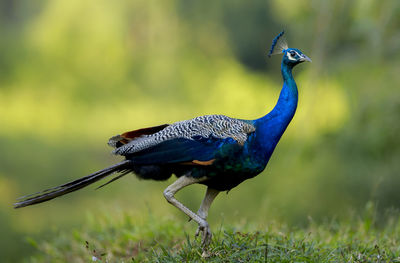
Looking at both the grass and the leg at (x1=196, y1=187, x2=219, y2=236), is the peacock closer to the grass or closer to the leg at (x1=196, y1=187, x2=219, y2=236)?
the leg at (x1=196, y1=187, x2=219, y2=236)

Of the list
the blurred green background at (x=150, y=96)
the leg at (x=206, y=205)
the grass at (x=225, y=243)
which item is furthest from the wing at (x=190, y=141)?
the blurred green background at (x=150, y=96)

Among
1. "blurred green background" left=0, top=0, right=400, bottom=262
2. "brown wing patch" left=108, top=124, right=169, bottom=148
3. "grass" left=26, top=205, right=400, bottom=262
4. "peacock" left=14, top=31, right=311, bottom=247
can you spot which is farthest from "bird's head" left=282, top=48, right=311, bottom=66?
"blurred green background" left=0, top=0, right=400, bottom=262

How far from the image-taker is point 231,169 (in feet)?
10.4

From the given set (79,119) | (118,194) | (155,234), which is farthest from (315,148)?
(79,119)

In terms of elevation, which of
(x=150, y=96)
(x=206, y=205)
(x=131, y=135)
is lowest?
(x=206, y=205)

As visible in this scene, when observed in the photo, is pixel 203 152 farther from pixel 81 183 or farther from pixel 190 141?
pixel 81 183

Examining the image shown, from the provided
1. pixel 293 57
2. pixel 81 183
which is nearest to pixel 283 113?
pixel 293 57

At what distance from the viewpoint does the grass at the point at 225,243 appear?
3.18 metres

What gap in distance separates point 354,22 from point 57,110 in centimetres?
779

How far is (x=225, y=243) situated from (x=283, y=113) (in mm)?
828

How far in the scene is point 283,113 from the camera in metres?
3.35

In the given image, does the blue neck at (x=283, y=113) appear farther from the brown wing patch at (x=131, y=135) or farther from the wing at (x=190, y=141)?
the brown wing patch at (x=131, y=135)

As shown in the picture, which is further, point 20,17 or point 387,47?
point 20,17

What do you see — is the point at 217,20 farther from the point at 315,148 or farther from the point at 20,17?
the point at 315,148
